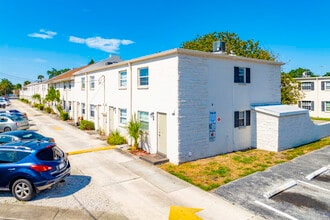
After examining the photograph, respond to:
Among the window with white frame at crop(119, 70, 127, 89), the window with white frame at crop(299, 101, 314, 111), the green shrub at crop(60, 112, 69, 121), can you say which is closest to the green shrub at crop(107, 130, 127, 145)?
the window with white frame at crop(119, 70, 127, 89)

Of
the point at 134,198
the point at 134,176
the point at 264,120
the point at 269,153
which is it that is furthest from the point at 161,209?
the point at 264,120

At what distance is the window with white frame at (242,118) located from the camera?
1534 cm

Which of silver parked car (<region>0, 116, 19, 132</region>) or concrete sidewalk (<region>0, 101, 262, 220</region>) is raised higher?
silver parked car (<region>0, 116, 19, 132</region>)

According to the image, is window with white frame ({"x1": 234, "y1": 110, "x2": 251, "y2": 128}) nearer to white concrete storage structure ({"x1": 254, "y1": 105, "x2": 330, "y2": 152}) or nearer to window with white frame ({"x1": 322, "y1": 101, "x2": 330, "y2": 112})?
white concrete storage structure ({"x1": 254, "y1": 105, "x2": 330, "y2": 152})

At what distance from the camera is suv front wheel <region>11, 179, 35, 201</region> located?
26.0 ft

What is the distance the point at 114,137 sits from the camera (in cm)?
1705

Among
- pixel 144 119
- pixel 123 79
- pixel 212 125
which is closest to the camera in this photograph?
pixel 212 125

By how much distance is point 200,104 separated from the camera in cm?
1317

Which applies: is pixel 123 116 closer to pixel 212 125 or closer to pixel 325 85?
pixel 212 125

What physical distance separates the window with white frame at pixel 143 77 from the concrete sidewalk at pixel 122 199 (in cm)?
564

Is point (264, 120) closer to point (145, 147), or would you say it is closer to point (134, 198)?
point (145, 147)

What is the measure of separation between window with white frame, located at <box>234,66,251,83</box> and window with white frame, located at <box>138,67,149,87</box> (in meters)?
5.72

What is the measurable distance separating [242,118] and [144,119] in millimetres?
6599

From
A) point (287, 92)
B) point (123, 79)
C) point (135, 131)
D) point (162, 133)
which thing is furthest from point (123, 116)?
point (287, 92)
